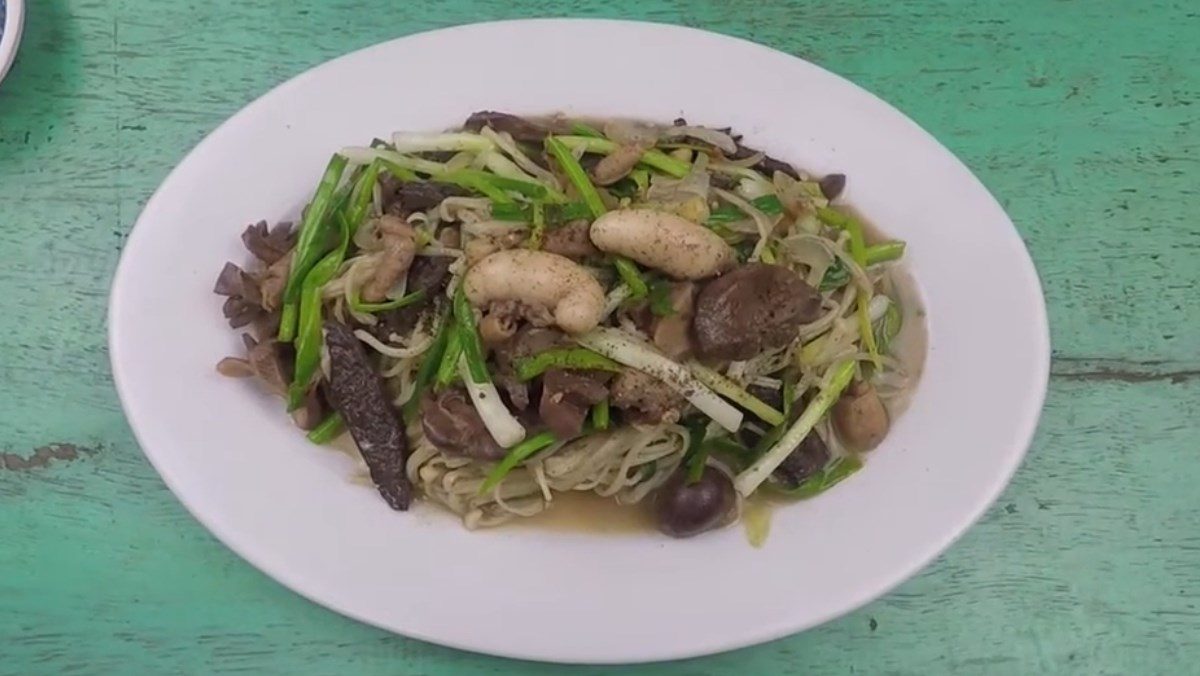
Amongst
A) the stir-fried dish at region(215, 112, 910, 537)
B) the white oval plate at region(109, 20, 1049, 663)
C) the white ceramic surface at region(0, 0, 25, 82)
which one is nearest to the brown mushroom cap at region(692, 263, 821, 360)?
the stir-fried dish at region(215, 112, 910, 537)

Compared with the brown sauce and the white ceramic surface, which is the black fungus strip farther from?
the white ceramic surface

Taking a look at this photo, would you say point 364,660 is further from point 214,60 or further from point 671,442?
point 214,60

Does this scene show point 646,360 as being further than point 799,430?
No

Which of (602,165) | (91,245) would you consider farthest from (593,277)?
(91,245)

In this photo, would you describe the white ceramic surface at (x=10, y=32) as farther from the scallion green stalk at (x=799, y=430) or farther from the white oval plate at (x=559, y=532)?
the scallion green stalk at (x=799, y=430)

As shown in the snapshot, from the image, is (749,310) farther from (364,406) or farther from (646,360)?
(364,406)

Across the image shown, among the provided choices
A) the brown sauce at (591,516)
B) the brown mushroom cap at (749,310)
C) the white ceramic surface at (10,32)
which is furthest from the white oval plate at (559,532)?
the white ceramic surface at (10,32)

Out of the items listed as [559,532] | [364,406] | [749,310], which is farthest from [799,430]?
[364,406]
